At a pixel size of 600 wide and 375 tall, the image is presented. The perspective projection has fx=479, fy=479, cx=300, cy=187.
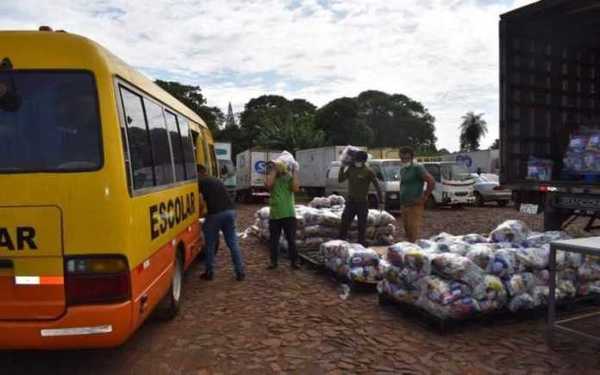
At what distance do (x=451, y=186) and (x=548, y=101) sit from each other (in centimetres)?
979

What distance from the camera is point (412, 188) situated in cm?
759

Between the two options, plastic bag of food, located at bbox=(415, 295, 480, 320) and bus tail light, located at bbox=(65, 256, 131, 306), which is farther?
plastic bag of food, located at bbox=(415, 295, 480, 320)

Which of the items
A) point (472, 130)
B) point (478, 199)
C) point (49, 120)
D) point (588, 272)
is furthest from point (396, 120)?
point (49, 120)

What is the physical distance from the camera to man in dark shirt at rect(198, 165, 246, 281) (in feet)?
22.5

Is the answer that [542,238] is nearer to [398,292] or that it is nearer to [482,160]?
[398,292]

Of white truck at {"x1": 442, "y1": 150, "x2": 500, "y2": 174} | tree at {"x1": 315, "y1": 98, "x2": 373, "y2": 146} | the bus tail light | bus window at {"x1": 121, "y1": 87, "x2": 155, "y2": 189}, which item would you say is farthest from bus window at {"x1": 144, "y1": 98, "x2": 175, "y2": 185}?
tree at {"x1": 315, "y1": 98, "x2": 373, "y2": 146}

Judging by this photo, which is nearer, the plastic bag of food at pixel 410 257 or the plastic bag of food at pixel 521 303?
the plastic bag of food at pixel 521 303

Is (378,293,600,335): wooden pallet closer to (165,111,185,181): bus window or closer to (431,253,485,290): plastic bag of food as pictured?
(431,253,485,290): plastic bag of food

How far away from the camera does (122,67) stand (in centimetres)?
385

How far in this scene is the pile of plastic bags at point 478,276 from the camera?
15.8 ft

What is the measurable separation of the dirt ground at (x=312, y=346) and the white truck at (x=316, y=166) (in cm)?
1759

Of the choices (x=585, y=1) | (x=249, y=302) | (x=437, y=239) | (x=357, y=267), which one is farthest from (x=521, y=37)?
(x=249, y=302)

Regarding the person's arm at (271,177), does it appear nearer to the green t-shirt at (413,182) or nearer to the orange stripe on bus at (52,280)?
the green t-shirt at (413,182)

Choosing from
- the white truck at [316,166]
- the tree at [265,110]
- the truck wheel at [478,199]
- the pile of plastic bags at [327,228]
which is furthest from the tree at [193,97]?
the pile of plastic bags at [327,228]
